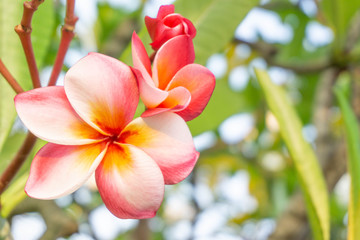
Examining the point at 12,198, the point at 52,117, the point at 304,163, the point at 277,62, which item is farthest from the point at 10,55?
the point at 277,62

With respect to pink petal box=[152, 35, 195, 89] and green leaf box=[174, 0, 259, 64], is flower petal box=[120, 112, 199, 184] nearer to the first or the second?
pink petal box=[152, 35, 195, 89]

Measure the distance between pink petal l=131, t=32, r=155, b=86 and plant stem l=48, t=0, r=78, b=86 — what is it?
0.25 ft

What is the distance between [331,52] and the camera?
1216 millimetres

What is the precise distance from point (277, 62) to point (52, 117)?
36.3 inches

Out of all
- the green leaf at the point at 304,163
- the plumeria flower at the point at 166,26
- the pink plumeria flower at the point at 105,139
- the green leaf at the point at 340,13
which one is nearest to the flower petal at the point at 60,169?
the pink plumeria flower at the point at 105,139

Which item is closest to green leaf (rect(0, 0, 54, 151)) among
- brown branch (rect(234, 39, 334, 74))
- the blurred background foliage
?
the blurred background foliage

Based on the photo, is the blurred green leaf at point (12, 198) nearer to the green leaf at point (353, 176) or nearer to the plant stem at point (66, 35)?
the plant stem at point (66, 35)

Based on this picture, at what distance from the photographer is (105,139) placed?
375 mm

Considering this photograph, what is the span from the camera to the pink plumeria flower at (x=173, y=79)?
0.36 m

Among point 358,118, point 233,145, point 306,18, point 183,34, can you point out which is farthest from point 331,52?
point 183,34

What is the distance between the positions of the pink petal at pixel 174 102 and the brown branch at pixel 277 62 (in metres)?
0.85

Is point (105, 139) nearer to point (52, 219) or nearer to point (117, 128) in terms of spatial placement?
point (117, 128)

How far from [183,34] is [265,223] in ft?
4.52

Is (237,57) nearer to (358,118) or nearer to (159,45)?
(358,118)
